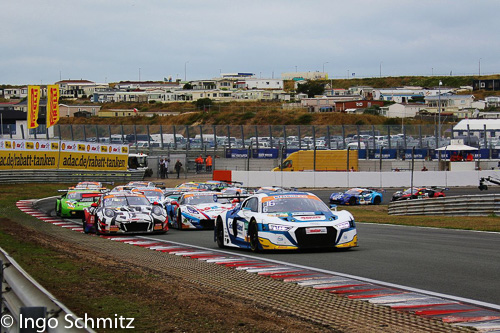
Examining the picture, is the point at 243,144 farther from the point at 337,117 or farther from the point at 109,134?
the point at 337,117

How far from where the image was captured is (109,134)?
56312 mm

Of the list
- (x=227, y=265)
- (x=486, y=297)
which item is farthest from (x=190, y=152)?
(x=486, y=297)

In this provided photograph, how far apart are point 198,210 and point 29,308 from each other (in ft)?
57.3

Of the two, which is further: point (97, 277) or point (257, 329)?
point (97, 277)

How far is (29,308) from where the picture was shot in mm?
4379

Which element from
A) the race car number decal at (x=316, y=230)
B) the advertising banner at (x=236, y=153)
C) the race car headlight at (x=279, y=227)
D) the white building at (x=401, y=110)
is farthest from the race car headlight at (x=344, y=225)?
the white building at (x=401, y=110)

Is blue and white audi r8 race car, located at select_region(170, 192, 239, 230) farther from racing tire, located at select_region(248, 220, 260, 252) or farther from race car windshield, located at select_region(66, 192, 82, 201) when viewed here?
race car windshield, located at select_region(66, 192, 82, 201)

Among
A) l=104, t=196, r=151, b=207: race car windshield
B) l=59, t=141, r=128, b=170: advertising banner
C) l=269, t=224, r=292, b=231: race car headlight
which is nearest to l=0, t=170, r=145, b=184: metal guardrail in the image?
l=59, t=141, r=128, b=170: advertising banner

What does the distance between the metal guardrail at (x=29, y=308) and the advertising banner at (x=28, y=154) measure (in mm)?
42750

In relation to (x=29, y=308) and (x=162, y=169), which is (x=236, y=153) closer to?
(x=162, y=169)

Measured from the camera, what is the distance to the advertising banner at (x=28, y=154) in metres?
47.9

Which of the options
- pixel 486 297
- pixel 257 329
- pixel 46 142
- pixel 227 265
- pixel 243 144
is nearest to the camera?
pixel 257 329

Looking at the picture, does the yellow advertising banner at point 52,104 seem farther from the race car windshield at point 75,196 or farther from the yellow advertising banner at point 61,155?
the race car windshield at point 75,196

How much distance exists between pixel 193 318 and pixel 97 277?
3354mm
